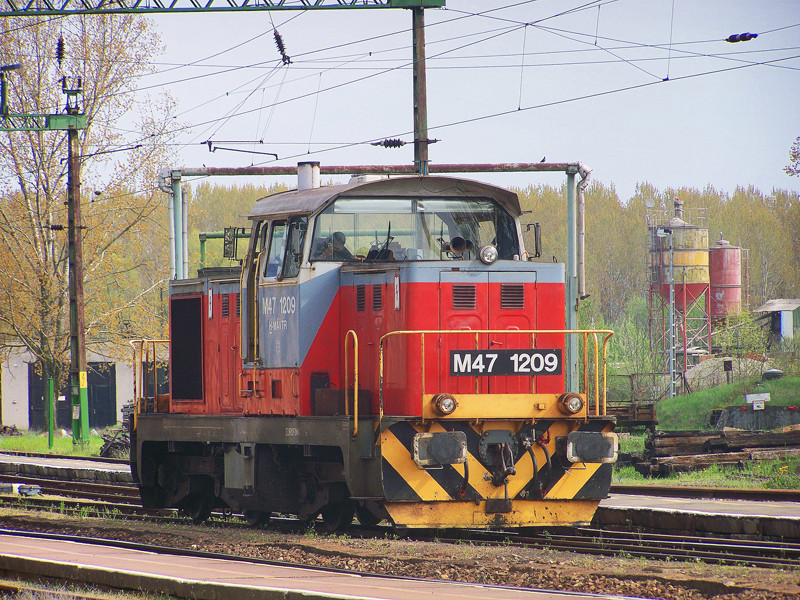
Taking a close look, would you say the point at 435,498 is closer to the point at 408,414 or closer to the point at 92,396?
the point at 408,414

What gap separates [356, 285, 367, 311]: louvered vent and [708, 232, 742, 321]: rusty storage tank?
5415 cm

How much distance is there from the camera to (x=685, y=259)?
187ft

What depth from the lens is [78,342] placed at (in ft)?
82.9

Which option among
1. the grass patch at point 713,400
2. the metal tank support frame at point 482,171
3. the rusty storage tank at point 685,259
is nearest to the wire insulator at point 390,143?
the metal tank support frame at point 482,171

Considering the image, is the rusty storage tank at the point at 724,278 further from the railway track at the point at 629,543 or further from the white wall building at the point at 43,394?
the railway track at the point at 629,543

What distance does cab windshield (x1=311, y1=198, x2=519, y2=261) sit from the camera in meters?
10.4

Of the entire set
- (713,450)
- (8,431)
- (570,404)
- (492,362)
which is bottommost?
(8,431)

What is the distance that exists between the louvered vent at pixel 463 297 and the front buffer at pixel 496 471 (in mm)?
1137

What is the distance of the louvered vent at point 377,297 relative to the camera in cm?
1028

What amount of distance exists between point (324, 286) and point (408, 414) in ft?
5.25

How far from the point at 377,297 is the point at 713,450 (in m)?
10.9

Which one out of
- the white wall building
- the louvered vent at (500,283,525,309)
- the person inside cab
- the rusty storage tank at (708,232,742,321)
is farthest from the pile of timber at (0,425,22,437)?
the rusty storage tank at (708,232,742,321)

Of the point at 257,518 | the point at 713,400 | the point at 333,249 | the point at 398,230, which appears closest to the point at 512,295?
the point at 398,230

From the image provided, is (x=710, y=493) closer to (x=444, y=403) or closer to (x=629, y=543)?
(x=629, y=543)
